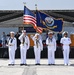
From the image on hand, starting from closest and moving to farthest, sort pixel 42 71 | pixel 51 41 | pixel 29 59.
Answer: pixel 42 71 < pixel 51 41 < pixel 29 59

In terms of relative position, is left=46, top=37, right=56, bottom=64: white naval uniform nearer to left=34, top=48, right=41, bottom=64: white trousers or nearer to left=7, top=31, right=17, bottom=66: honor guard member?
left=34, top=48, right=41, bottom=64: white trousers

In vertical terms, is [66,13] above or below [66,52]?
above

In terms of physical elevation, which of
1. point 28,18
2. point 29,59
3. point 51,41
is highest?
point 28,18

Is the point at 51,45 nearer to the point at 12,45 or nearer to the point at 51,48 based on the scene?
the point at 51,48

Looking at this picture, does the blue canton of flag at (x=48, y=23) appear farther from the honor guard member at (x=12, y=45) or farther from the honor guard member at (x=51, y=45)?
the honor guard member at (x=12, y=45)

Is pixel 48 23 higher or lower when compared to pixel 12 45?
higher

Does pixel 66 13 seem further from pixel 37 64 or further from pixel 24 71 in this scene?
pixel 24 71

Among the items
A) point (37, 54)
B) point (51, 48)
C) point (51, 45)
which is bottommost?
point (37, 54)

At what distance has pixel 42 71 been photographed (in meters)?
13.7

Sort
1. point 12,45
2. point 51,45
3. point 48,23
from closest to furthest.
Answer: point 12,45
point 51,45
point 48,23

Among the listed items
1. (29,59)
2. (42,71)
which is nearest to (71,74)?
(42,71)

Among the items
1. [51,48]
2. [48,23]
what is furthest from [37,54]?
[48,23]

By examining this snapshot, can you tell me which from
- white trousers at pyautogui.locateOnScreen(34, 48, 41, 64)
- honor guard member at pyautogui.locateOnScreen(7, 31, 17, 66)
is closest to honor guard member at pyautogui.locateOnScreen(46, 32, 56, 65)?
white trousers at pyautogui.locateOnScreen(34, 48, 41, 64)

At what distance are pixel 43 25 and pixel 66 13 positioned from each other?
1021cm
